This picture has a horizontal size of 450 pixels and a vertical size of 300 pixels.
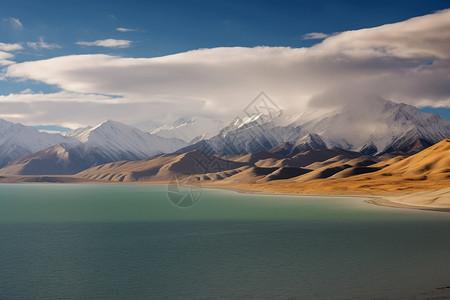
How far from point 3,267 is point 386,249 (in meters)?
38.6

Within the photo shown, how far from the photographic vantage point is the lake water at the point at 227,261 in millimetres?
33938

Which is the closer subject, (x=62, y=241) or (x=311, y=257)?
(x=311, y=257)

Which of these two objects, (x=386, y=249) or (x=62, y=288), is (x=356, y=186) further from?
(x=62, y=288)

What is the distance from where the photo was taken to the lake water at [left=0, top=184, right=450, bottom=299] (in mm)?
33938

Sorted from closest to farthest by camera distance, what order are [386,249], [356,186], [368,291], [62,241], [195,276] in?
[368,291]
[195,276]
[386,249]
[62,241]
[356,186]

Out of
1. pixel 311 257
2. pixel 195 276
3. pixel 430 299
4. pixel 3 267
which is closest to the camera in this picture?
pixel 430 299

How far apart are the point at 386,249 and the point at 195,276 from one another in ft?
77.0

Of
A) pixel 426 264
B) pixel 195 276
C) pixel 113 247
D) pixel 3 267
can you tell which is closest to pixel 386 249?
pixel 426 264

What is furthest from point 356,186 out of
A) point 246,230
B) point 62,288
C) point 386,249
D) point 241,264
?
point 62,288

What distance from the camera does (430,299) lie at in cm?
3091

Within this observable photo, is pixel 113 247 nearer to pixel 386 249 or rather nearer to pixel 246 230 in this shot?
pixel 246 230

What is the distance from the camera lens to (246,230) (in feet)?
228

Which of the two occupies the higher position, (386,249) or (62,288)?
(62,288)

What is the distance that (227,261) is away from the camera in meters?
44.6
